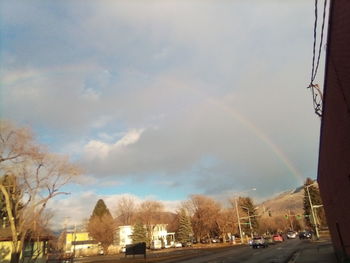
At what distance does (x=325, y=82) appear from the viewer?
11547 mm

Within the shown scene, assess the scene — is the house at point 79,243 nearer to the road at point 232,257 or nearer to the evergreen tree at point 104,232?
the evergreen tree at point 104,232

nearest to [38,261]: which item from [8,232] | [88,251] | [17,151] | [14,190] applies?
[8,232]

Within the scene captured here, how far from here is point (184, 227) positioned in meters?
100

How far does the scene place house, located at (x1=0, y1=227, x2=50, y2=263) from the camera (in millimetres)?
36438

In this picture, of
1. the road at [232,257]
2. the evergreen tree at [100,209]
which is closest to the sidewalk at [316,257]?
the road at [232,257]

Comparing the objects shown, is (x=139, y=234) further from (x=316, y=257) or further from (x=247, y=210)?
(x=316, y=257)

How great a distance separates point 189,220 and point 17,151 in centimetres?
7438

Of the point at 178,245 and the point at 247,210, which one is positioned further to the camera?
the point at 247,210

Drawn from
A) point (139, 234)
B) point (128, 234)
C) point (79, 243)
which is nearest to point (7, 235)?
point (139, 234)

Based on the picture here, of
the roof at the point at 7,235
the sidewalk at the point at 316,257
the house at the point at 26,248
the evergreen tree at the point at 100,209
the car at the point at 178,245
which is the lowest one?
the sidewalk at the point at 316,257

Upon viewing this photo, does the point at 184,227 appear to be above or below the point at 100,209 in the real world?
below

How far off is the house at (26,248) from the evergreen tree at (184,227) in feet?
202

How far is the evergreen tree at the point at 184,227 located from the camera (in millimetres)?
100062

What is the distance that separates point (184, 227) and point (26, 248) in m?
65.0
